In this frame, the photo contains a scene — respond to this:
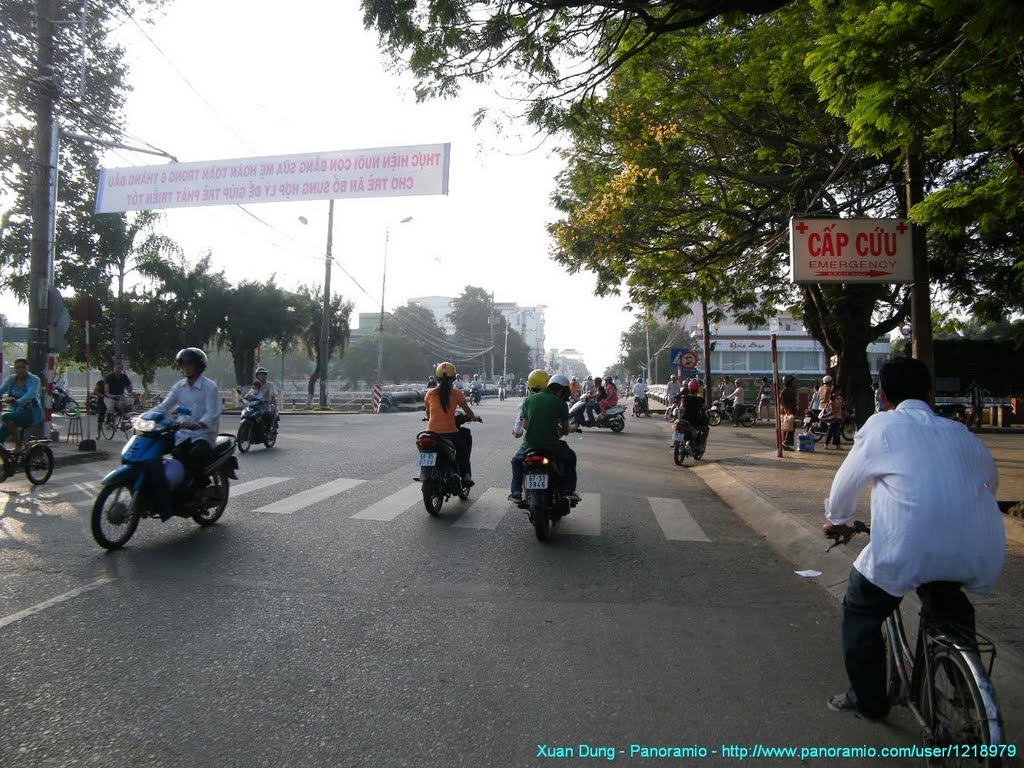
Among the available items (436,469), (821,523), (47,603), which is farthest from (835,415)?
(47,603)

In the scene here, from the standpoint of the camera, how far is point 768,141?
1332 centimetres

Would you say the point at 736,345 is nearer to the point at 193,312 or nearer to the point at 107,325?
the point at 193,312

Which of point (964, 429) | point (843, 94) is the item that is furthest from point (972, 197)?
point (964, 429)

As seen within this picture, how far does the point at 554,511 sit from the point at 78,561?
417cm

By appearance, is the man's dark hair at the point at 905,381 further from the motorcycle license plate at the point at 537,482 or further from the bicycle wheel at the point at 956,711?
the motorcycle license plate at the point at 537,482

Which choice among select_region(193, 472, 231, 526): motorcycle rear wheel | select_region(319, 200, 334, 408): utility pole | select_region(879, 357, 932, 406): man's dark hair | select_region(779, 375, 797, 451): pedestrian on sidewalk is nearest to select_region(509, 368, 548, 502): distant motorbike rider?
select_region(193, 472, 231, 526): motorcycle rear wheel

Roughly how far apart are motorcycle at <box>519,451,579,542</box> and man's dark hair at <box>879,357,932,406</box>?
4301 millimetres

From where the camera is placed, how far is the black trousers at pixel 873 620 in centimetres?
280

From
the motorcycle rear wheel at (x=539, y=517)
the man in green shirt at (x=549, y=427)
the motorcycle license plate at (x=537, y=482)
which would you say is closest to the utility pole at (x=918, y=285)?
the man in green shirt at (x=549, y=427)

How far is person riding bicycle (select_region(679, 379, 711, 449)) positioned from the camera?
15.0 meters

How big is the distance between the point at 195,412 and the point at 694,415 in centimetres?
1051

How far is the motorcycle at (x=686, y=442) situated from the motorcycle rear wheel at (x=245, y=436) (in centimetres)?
856

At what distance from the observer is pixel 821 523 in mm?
7820

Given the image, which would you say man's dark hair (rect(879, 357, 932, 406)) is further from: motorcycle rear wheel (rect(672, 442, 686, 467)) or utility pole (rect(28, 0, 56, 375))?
utility pole (rect(28, 0, 56, 375))
